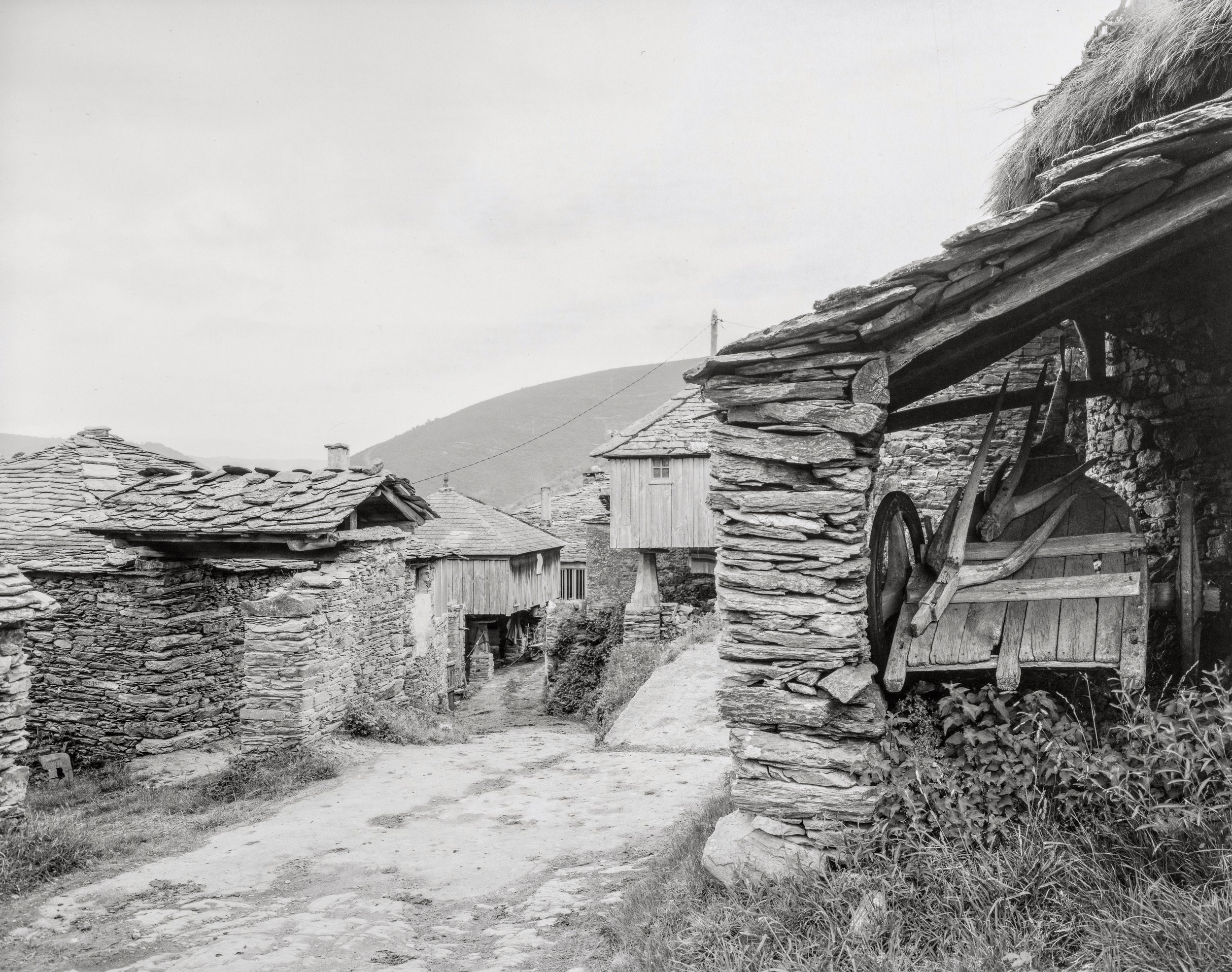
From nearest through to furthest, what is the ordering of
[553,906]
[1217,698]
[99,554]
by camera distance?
1. [1217,698]
2. [553,906]
3. [99,554]

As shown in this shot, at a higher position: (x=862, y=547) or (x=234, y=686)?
(x=862, y=547)

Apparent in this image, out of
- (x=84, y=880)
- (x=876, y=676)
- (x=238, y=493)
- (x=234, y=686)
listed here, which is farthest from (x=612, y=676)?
(x=876, y=676)

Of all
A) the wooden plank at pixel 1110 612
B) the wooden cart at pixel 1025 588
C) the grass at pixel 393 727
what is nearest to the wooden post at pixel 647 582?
the grass at pixel 393 727

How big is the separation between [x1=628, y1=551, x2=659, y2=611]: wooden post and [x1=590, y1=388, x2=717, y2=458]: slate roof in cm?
285

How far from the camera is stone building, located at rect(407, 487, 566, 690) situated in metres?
29.5

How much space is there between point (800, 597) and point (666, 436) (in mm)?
17558

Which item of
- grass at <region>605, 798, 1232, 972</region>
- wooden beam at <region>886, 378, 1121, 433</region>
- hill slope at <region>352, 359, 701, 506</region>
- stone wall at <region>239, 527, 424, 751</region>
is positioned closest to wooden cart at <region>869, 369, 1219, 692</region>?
wooden beam at <region>886, 378, 1121, 433</region>

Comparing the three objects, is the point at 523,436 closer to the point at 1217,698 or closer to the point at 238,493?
the point at 238,493

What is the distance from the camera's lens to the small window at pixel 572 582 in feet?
119

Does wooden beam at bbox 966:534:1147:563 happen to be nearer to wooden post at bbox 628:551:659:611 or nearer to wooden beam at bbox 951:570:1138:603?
wooden beam at bbox 951:570:1138:603

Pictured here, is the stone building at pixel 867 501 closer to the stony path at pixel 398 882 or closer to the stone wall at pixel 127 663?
the stony path at pixel 398 882

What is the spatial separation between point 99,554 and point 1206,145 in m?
13.1

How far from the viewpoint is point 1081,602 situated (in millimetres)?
4539

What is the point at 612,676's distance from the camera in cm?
1941
